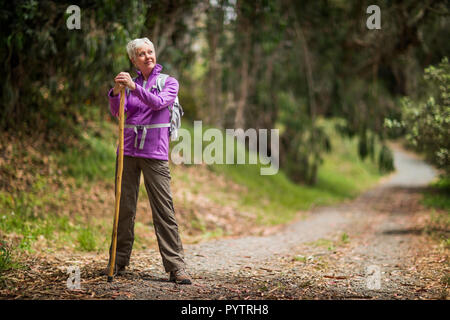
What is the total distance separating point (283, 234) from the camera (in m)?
8.00

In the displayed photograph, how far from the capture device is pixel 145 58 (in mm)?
4078

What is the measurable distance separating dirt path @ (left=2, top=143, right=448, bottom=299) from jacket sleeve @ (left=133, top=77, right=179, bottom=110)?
1.51m

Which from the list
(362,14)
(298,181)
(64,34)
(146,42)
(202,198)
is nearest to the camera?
(146,42)

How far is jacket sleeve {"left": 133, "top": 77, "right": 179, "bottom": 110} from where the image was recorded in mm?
3770

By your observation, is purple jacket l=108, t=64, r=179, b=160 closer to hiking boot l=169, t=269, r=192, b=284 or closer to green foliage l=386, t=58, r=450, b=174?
hiking boot l=169, t=269, r=192, b=284

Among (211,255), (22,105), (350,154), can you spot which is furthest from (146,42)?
(350,154)

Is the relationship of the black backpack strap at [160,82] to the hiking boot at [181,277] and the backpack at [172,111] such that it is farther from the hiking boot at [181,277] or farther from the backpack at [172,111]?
the hiking boot at [181,277]

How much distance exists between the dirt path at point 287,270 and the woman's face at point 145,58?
1866 mm

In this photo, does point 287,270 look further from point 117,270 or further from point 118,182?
point 118,182

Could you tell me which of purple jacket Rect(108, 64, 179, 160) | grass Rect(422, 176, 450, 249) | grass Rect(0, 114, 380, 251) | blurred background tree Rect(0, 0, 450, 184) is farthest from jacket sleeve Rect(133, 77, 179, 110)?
grass Rect(422, 176, 450, 249)

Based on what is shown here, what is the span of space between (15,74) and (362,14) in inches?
327

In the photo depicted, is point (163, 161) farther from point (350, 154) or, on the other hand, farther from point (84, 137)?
point (350, 154)

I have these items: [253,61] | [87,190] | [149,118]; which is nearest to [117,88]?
[149,118]

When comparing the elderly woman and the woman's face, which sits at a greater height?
the woman's face
